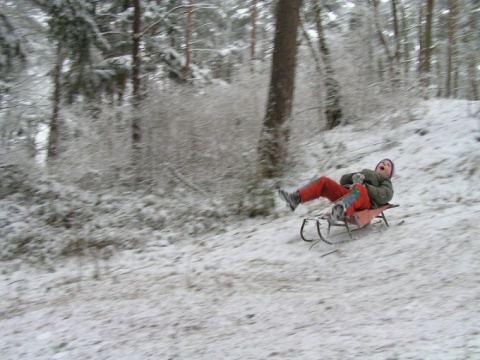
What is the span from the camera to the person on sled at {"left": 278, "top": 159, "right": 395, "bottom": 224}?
6363mm

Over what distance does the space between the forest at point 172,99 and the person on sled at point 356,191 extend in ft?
8.52

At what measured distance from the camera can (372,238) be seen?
6.45 meters

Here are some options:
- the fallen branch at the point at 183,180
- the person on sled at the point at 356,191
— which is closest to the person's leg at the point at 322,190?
the person on sled at the point at 356,191

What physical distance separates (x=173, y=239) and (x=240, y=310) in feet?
13.2

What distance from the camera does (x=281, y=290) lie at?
212 inches

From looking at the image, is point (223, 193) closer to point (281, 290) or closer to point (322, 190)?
point (322, 190)

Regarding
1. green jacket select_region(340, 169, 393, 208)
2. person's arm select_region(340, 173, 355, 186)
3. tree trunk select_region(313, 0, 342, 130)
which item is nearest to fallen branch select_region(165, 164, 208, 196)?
tree trunk select_region(313, 0, 342, 130)

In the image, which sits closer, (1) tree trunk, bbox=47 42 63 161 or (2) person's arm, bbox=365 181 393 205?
(2) person's arm, bbox=365 181 393 205

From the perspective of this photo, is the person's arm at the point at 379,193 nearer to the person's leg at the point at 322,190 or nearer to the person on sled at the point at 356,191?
the person on sled at the point at 356,191

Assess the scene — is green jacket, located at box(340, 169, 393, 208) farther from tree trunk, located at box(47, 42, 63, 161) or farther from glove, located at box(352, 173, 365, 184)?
tree trunk, located at box(47, 42, 63, 161)

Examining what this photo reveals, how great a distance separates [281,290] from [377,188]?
2.11 m

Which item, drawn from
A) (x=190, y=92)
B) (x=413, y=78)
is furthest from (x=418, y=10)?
(x=190, y=92)

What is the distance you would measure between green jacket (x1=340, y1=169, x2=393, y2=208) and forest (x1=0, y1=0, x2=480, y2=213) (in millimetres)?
2859

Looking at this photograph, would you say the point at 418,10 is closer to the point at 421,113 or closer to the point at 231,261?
the point at 421,113
